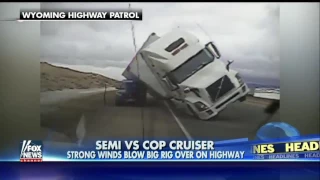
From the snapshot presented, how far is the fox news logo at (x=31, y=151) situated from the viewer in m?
2.21

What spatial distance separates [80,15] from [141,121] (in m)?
0.92

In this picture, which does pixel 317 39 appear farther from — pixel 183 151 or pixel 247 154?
pixel 183 151

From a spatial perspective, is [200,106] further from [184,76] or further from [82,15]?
[82,15]

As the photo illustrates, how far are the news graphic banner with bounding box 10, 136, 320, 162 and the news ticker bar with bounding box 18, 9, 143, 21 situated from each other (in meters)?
0.92

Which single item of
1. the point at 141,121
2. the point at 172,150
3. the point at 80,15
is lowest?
the point at 172,150

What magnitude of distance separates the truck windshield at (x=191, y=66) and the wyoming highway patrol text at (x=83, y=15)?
0.48 m

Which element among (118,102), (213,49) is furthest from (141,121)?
(213,49)

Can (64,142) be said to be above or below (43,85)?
below

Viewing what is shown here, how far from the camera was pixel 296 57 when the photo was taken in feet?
7.22

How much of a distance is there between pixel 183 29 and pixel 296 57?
87 centimetres

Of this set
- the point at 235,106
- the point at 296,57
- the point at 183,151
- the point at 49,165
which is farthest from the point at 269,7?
the point at 49,165

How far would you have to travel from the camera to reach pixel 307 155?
2213 mm

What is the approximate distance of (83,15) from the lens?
220 centimetres

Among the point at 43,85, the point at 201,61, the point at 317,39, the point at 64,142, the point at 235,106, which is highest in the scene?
the point at 317,39
